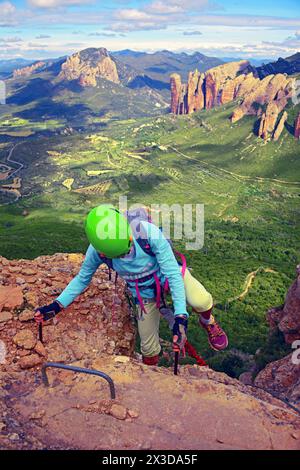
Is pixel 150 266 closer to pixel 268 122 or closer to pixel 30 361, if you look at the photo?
pixel 30 361

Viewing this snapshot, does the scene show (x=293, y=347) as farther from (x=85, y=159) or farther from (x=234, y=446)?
(x=85, y=159)

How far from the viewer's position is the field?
47.0m

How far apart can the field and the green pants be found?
1752 centimetres

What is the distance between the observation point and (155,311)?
771 cm

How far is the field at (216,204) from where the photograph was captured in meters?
47.0

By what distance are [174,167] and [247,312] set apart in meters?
126

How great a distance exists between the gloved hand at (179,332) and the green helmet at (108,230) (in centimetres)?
155

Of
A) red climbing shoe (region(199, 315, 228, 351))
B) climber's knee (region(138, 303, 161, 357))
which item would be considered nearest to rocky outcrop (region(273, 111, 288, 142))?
red climbing shoe (region(199, 315, 228, 351))

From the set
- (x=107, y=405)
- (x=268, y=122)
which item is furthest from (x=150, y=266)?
(x=268, y=122)

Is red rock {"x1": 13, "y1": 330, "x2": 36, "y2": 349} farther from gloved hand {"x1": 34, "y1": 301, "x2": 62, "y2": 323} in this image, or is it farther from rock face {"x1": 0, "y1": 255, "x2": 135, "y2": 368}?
gloved hand {"x1": 34, "y1": 301, "x2": 62, "y2": 323}

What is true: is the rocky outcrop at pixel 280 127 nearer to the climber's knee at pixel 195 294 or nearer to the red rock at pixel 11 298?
the climber's knee at pixel 195 294

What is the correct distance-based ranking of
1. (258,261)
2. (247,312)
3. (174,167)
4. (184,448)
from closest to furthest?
(184,448) < (247,312) < (258,261) < (174,167)
